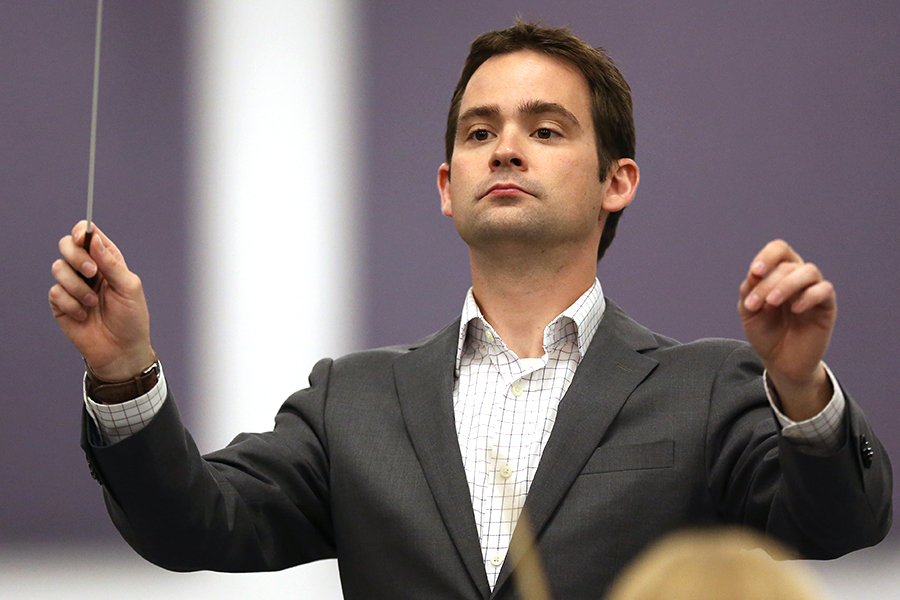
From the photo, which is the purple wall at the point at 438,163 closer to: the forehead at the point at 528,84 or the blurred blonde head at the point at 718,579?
the forehead at the point at 528,84

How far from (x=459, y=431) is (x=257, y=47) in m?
2.07

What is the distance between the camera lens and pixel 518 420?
2.01m

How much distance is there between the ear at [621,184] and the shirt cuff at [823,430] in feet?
2.78

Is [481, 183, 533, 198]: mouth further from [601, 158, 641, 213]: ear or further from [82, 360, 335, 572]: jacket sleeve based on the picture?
[82, 360, 335, 572]: jacket sleeve

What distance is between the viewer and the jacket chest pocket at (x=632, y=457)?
1.88 metres

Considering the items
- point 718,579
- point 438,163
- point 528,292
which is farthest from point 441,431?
point 438,163

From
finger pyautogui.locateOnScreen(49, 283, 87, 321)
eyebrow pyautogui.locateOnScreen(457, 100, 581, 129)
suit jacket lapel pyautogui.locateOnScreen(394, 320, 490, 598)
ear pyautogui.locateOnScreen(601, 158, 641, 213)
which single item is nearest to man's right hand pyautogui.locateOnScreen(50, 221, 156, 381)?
finger pyautogui.locateOnScreen(49, 283, 87, 321)

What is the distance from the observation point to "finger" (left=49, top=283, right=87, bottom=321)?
1.60 m

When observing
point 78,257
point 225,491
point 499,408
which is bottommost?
point 225,491

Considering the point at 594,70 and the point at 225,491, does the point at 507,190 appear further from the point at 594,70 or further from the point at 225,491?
the point at 225,491

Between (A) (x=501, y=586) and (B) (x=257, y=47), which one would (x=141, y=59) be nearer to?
(B) (x=257, y=47)

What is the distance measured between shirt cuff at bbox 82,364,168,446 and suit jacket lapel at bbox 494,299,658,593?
654mm

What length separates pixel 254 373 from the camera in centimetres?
349

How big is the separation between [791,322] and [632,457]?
480 millimetres
